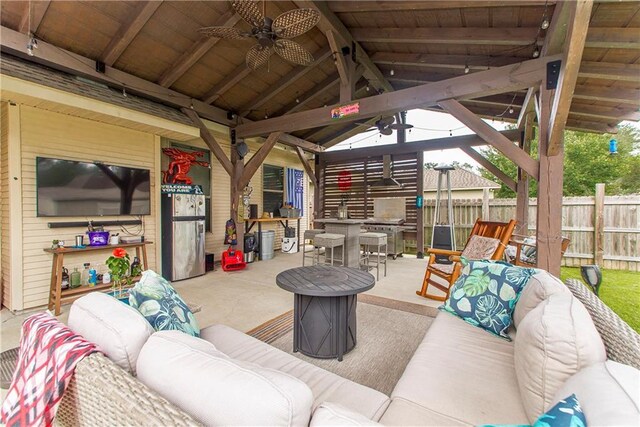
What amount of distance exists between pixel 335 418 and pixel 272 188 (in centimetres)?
727

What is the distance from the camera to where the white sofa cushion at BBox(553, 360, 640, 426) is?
591 mm

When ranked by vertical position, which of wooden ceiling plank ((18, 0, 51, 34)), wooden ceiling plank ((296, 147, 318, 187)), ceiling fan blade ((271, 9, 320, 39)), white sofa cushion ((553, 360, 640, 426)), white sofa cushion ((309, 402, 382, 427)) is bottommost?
white sofa cushion ((309, 402, 382, 427))

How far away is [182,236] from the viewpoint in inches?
181

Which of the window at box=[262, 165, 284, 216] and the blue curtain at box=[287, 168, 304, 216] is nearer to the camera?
the window at box=[262, 165, 284, 216]

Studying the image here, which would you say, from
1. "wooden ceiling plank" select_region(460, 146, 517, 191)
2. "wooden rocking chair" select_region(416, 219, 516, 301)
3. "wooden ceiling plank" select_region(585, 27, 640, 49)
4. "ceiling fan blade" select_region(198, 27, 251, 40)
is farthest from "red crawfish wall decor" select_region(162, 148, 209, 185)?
"wooden ceiling plank" select_region(460, 146, 517, 191)

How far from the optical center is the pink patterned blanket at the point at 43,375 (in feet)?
2.93

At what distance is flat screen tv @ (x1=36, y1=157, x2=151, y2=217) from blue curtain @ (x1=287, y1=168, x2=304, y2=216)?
4094 millimetres

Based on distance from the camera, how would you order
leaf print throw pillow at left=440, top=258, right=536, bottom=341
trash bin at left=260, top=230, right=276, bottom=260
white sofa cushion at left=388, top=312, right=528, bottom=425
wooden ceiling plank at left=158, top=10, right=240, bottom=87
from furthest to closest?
1. trash bin at left=260, top=230, right=276, bottom=260
2. wooden ceiling plank at left=158, top=10, right=240, bottom=87
3. leaf print throw pillow at left=440, top=258, right=536, bottom=341
4. white sofa cushion at left=388, top=312, right=528, bottom=425

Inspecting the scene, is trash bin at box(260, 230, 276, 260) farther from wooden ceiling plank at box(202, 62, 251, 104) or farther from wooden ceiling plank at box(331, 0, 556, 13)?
wooden ceiling plank at box(331, 0, 556, 13)

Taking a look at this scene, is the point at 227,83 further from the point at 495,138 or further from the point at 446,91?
the point at 495,138

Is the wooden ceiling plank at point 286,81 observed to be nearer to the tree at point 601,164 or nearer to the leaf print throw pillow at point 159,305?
the leaf print throw pillow at point 159,305

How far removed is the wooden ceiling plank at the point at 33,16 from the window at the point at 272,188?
469cm

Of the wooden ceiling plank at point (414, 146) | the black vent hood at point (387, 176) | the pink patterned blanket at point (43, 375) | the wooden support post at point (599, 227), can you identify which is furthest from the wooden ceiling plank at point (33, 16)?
the wooden support post at point (599, 227)

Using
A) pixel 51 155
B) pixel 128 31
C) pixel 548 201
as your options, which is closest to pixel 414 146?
pixel 548 201
